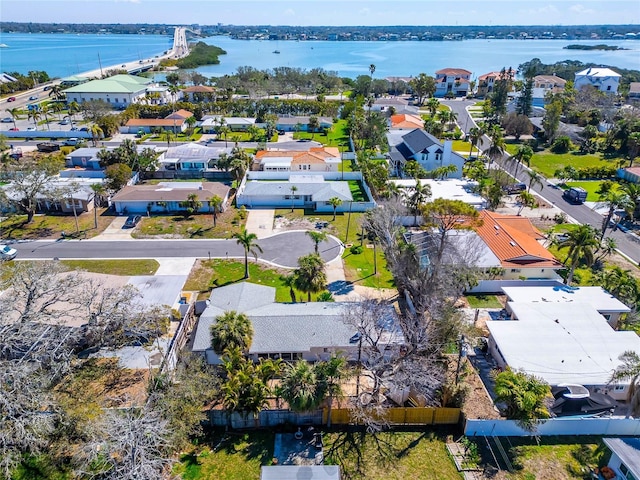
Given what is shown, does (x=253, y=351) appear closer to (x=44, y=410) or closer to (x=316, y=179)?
(x=44, y=410)

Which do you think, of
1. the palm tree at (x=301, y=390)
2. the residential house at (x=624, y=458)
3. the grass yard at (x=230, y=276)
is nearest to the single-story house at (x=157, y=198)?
the grass yard at (x=230, y=276)

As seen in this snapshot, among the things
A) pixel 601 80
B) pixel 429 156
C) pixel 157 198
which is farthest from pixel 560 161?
pixel 601 80

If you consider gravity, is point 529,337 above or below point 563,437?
above

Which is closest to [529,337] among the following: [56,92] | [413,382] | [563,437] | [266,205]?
[563,437]

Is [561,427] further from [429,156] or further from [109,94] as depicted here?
[109,94]

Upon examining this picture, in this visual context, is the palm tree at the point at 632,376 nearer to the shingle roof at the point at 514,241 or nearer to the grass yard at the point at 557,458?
the grass yard at the point at 557,458
